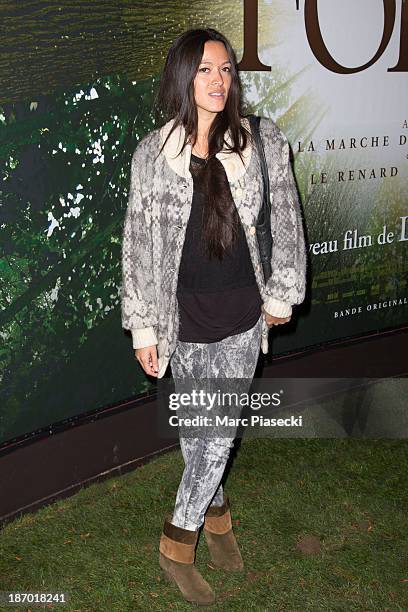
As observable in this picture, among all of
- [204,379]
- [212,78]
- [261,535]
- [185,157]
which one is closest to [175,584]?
[261,535]

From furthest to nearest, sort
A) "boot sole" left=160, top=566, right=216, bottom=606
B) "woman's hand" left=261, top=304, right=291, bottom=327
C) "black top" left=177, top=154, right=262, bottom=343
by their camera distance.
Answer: "boot sole" left=160, top=566, right=216, bottom=606
"woman's hand" left=261, top=304, right=291, bottom=327
"black top" left=177, top=154, right=262, bottom=343

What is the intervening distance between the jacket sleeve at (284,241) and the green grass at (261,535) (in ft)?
3.54

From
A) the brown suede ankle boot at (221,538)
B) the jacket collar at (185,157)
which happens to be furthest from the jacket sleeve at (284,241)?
the brown suede ankle boot at (221,538)

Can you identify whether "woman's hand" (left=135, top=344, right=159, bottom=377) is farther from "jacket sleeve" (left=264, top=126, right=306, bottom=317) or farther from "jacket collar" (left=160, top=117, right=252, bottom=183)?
"jacket collar" (left=160, top=117, right=252, bottom=183)

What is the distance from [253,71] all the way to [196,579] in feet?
7.59

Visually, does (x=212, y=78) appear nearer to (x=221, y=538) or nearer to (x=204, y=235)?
(x=204, y=235)

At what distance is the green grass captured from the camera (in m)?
3.03

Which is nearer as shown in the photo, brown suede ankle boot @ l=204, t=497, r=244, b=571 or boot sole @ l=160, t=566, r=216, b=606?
boot sole @ l=160, t=566, r=216, b=606

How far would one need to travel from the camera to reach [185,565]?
3.03m

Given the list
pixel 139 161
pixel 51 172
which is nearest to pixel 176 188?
pixel 139 161

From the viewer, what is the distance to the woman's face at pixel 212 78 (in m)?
2.57

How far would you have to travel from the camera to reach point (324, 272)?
4441 mm

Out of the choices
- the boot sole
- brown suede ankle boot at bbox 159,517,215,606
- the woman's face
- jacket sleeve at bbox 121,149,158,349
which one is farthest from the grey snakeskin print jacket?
the boot sole

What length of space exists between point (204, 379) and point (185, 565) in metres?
0.72
